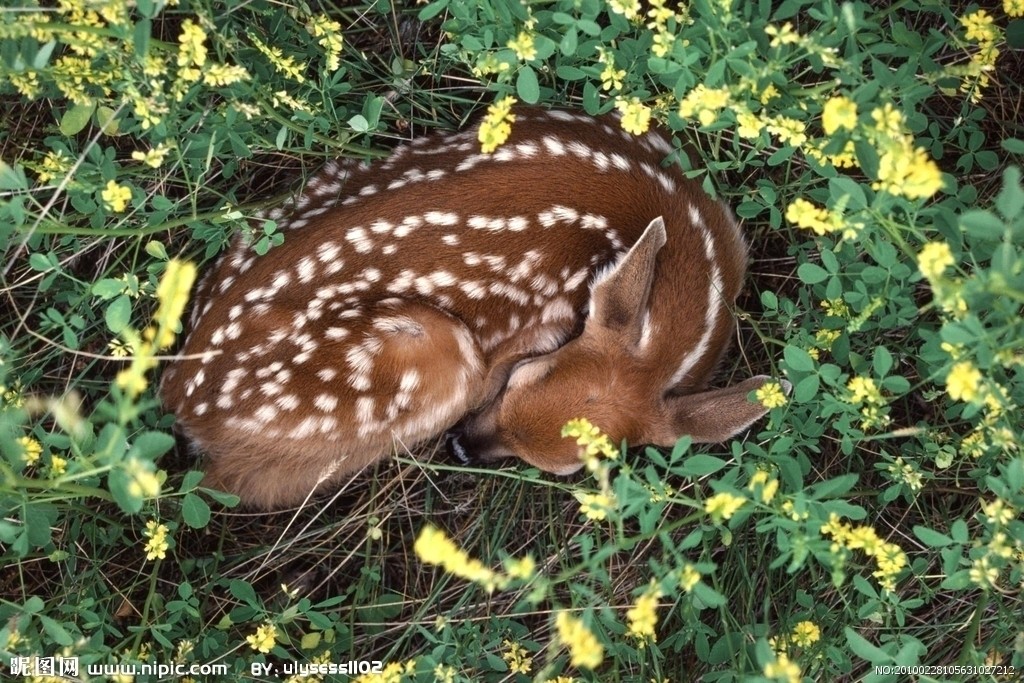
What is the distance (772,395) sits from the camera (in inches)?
91.7

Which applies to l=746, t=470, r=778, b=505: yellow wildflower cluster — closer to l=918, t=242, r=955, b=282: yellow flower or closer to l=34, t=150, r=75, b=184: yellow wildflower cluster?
l=918, t=242, r=955, b=282: yellow flower

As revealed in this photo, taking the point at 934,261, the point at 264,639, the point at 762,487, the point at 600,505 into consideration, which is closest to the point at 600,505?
the point at 600,505

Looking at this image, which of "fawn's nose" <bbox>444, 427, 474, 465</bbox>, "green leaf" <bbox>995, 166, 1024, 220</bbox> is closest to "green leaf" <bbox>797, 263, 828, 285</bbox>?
"green leaf" <bbox>995, 166, 1024, 220</bbox>

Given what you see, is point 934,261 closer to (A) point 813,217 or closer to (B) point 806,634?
(A) point 813,217

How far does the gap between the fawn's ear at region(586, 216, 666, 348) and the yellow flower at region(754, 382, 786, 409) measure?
463 millimetres

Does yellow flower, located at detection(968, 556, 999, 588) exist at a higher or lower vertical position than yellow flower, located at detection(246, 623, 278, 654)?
higher

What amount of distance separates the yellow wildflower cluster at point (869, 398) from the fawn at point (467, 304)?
1.64 ft

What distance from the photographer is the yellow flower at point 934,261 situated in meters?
1.69

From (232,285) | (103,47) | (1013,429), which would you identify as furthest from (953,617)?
(103,47)

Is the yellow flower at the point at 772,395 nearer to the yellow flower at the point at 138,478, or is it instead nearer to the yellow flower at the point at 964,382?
the yellow flower at the point at 964,382

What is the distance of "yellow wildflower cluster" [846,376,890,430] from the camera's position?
2098mm

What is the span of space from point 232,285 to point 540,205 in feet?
3.47

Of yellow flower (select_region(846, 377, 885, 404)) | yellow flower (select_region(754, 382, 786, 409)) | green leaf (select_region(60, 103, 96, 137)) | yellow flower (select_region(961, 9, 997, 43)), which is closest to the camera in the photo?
yellow flower (select_region(846, 377, 885, 404))

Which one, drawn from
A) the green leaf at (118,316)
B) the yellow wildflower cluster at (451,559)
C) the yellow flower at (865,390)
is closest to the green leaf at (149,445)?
the green leaf at (118,316)
